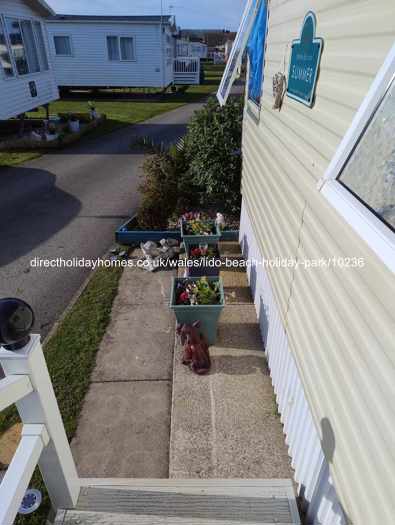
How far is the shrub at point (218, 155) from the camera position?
751 cm

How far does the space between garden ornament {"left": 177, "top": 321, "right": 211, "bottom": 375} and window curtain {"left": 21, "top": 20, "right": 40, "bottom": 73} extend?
15.2 metres

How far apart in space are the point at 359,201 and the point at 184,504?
247cm

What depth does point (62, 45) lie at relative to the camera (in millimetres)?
24109

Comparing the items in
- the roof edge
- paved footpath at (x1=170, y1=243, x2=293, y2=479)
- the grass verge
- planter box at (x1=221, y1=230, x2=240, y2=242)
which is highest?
the roof edge

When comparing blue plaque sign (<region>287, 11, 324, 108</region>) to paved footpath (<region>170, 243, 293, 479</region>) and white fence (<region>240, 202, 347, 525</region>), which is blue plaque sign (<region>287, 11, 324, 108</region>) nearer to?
white fence (<region>240, 202, 347, 525</region>)

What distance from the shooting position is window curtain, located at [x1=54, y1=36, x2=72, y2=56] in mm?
23734

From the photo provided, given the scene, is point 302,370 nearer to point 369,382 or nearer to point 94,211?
point 369,382

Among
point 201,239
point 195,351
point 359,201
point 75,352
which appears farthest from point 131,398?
point 359,201

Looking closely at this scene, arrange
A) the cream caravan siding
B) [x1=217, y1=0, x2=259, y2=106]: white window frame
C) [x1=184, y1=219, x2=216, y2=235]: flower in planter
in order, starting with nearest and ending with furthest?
the cream caravan siding, [x1=217, y1=0, x2=259, y2=106]: white window frame, [x1=184, y1=219, x2=216, y2=235]: flower in planter

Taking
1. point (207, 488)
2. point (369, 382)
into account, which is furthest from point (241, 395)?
point (369, 382)

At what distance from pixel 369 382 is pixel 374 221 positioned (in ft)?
2.49

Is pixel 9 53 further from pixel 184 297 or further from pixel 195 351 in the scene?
pixel 195 351

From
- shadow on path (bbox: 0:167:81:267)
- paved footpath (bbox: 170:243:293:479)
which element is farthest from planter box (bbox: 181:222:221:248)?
shadow on path (bbox: 0:167:81:267)

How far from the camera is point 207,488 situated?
279cm
